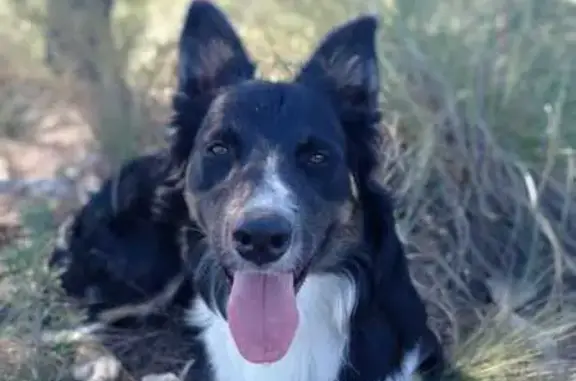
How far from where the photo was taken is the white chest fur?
3764mm

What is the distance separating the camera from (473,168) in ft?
16.5

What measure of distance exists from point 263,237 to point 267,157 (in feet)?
Result: 1.20

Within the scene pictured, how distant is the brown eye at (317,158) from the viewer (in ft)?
11.7

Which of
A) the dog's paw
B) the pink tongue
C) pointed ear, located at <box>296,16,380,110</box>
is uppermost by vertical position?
pointed ear, located at <box>296,16,380,110</box>

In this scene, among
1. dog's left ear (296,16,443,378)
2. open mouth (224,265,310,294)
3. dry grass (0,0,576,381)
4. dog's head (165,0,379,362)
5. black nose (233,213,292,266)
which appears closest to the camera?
black nose (233,213,292,266)

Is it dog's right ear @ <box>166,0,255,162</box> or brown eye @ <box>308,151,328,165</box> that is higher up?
dog's right ear @ <box>166,0,255,162</box>

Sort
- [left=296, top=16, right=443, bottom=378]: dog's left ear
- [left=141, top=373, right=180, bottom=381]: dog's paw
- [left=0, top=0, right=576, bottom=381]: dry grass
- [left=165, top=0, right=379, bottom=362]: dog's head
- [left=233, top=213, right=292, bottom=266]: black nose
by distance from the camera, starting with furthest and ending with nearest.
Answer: [left=0, top=0, right=576, bottom=381]: dry grass < [left=141, top=373, right=180, bottom=381]: dog's paw < [left=296, top=16, right=443, bottom=378]: dog's left ear < [left=165, top=0, right=379, bottom=362]: dog's head < [left=233, top=213, right=292, bottom=266]: black nose

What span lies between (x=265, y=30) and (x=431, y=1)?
924 millimetres

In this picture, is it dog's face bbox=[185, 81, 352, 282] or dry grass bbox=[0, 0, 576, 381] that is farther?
dry grass bbox=[0, 0, 576, 381]

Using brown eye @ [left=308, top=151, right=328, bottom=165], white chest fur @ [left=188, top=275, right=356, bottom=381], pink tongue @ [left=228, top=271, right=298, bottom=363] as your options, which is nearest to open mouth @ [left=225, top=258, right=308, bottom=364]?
pink tongue @ [left=228, top=271, right=298, bottom=363]

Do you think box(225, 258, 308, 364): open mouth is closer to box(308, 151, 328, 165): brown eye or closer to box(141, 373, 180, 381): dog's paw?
box(308, 151, 328, 165): brown eye

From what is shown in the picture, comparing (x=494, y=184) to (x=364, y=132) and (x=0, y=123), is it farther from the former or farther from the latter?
(x=0, y=123)

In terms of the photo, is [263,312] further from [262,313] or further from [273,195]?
[273,195]

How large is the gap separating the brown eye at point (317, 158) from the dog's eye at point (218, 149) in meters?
0.28
